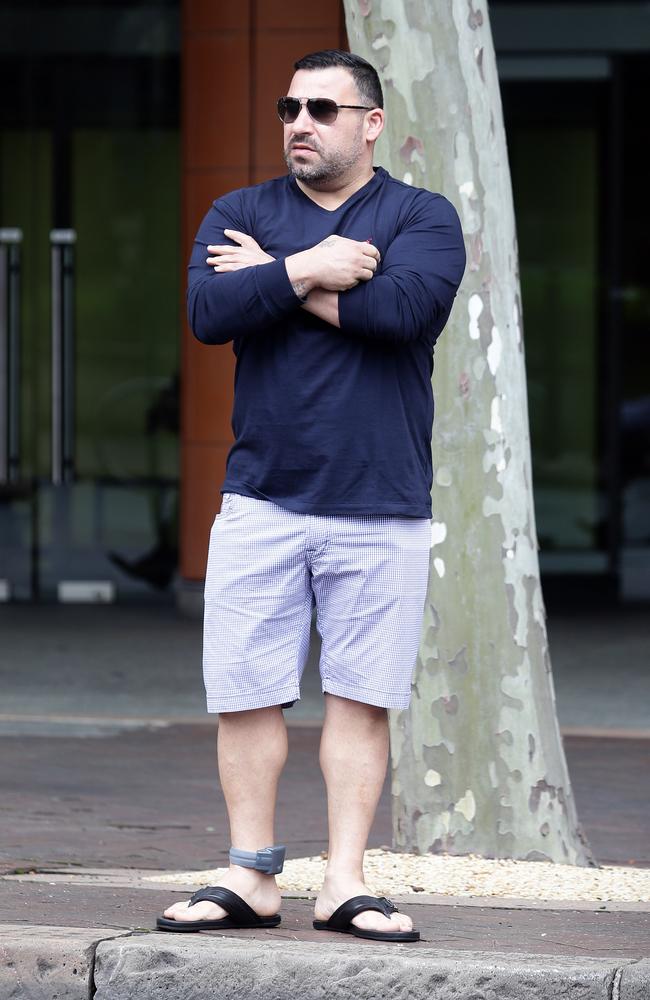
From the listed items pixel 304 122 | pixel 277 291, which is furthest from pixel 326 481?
pixel 304 122

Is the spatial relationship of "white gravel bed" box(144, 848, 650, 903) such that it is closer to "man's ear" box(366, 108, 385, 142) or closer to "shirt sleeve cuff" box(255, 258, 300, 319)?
"shirt sleeve cuff" box(255, 258, 300, 319)

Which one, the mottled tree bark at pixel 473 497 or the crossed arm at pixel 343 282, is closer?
the crossed arm at pixel 343 282

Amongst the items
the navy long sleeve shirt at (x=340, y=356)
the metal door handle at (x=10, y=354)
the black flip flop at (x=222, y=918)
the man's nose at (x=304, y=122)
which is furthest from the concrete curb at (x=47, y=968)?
the metal door handle at (x=10, y=354)

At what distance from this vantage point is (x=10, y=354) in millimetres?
13641

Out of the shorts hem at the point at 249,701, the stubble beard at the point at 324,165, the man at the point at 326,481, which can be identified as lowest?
the shorts hem at the point at 249,701

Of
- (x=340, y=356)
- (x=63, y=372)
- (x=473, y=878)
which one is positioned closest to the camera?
(x=340, y=356)

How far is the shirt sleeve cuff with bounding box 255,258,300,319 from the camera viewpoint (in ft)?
14.4

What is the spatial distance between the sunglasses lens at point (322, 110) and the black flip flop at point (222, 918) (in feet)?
6.10

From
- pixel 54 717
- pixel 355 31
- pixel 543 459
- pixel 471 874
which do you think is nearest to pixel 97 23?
pixel 543 459

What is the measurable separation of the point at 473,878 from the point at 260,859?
1.09 metres

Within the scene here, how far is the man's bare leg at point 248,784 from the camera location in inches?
180

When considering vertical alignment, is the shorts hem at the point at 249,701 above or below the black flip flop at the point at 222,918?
above

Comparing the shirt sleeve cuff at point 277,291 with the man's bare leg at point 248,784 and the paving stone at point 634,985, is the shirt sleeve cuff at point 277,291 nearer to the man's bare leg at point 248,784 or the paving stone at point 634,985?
the man's bare leg at point 248,784

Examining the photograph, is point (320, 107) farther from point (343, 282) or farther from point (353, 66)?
point (343, 282)
